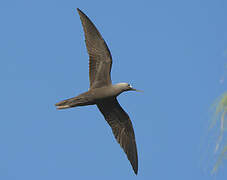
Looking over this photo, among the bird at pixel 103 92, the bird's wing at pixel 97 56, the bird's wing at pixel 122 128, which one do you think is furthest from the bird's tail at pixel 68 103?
the bird's wing at pixel 122 128

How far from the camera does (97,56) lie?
6.93 metres

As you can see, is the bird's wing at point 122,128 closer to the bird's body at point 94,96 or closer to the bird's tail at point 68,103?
the bird's body at point 94,96

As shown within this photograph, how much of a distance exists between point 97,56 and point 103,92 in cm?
78

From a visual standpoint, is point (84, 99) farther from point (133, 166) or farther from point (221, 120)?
point (221, 120)

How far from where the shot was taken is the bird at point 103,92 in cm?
668

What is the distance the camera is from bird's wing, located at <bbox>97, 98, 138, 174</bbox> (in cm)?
720

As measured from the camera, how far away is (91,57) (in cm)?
692

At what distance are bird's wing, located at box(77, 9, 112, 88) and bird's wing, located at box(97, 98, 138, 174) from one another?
2.16 ft

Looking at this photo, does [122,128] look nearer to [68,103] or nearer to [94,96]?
[94,96]

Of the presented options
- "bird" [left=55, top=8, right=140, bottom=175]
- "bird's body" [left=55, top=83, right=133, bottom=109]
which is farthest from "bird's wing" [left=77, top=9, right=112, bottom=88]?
"bird's body" [left=55, top=83, right=133, bottom=109]

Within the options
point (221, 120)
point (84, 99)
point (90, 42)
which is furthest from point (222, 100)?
point (90, 42)

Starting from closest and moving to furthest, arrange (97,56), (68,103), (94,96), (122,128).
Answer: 1. (68,103)
2. (94,96)
3. (97,56)
4. (122,128)

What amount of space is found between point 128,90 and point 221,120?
540cm

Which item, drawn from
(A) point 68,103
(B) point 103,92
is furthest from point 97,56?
(A) point 68,103
